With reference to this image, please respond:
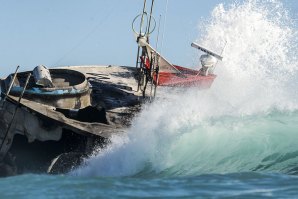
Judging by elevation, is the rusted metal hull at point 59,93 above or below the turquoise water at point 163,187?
above

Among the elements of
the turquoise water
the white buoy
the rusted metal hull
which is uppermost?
the white buoy

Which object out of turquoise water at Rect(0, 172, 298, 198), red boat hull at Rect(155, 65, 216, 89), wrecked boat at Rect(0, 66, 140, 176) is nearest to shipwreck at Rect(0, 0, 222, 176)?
wrecked boat at Rect(0, 66, 140, 176)

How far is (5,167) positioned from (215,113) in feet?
22.8

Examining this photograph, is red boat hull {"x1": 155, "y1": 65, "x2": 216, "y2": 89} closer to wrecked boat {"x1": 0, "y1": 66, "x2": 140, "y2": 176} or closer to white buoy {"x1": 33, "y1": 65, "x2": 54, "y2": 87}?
wrecked boat {"x1": 0, "y1": 66, "x2": 140, "y2": 176}

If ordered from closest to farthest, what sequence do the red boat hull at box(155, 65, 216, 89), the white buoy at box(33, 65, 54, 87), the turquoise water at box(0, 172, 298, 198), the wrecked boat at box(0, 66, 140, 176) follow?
1. the turquoise water at box(0, 172, 298, 198)
2. the wrecked boat at box(0, 66, 140, 176)
3. the white buoy at box(33, 65, 54, 87)
4. the red boat hull at box(155, 65, 216, 89)

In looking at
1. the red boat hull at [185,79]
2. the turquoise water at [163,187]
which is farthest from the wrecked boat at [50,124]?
the turquoise water at [163,187]

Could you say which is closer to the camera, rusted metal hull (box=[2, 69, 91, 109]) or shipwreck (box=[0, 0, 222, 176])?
shipwreck (box=[0, 0, 222, 176])

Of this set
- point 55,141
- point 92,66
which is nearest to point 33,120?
point 55,141

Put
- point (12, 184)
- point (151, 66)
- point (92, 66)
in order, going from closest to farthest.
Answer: point (12, 184) < point (151, 66) < point (92, 66)

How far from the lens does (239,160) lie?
1463cm

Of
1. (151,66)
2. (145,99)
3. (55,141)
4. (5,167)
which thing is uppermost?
(151,66)

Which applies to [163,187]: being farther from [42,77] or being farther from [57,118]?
[42,77]

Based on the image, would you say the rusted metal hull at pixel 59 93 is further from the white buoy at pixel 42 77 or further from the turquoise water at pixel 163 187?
the turquoise water at pixel 163 187

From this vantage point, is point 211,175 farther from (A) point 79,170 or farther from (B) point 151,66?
(B) point 151,66
